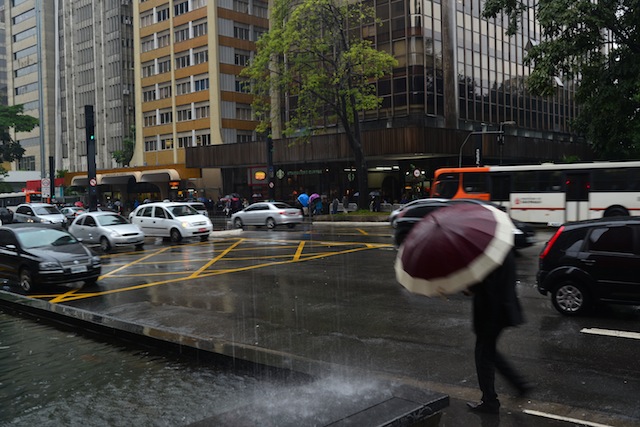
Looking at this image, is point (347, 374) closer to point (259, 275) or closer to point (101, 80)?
point (259, 275)

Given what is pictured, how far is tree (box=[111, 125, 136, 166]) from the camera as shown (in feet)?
245

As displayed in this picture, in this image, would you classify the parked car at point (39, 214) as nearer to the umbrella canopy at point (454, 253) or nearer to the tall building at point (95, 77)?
the umbrella canopy at point (454, 253)

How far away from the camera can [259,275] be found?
1415 cm

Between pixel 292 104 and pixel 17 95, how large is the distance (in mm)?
69915

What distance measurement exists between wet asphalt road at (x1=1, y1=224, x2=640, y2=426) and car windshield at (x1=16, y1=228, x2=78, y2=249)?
4.05 ft

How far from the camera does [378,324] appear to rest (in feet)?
29.0

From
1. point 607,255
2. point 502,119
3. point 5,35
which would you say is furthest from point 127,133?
point 607,255

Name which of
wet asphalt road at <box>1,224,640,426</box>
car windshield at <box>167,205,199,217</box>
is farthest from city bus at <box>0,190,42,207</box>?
wet asphalt road at <box>1,224,640,426</box>

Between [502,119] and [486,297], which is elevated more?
[502,119]

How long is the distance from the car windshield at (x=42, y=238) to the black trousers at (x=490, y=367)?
11.4 meters

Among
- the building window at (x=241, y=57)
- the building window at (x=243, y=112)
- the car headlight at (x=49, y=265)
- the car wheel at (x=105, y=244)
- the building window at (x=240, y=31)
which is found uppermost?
the building window at (x=240, y=31)

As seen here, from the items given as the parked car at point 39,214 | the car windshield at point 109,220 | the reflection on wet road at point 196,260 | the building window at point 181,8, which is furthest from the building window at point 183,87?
the reflection on wet road at point 196,260

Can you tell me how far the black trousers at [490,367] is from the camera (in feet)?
16.4

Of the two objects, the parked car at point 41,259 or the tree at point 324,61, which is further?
the tree at point 324,61
